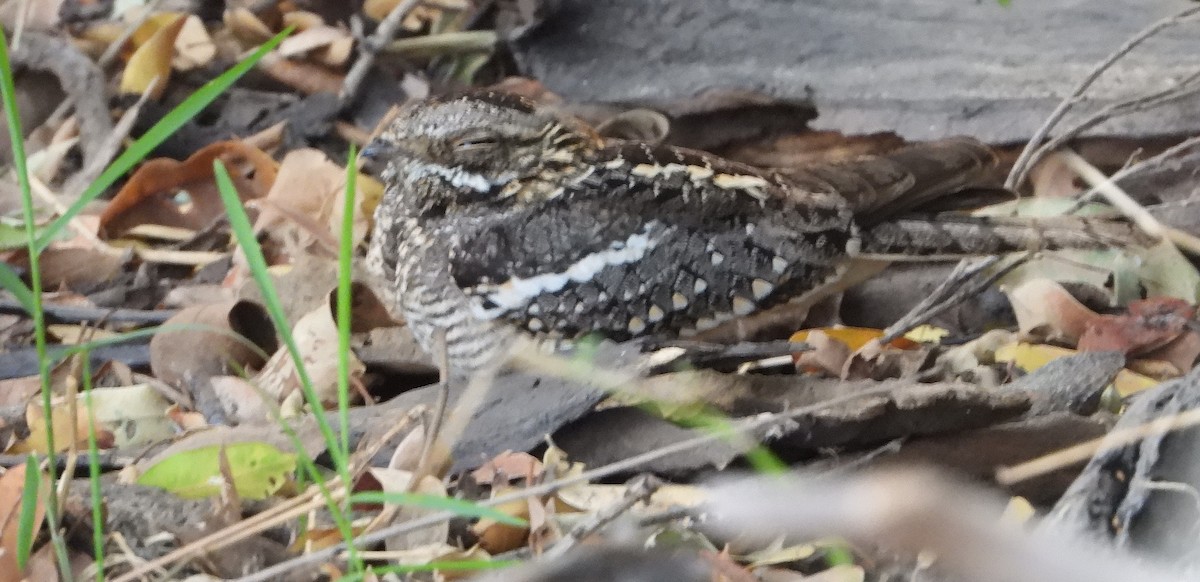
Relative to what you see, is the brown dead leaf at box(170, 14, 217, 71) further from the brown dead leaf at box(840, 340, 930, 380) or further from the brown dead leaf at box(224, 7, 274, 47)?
the brown dead leaf at box(840, 340, 930, 380)

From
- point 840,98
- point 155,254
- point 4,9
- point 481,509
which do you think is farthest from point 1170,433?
point 4,9

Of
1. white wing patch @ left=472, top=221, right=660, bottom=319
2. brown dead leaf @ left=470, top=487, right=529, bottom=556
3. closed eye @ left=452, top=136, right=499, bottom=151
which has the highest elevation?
closed eye @ left=452, top=136, right=499, bottom=151

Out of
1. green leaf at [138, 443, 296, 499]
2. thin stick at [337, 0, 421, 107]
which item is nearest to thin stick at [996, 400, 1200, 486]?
green leaf at [138, 443, 296, 499]

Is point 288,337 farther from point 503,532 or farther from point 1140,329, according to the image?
point 1140,329

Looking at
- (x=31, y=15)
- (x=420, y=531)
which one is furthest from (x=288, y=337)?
(x=31, y=15)

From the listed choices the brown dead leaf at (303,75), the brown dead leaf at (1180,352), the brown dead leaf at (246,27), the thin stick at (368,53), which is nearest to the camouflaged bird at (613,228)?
the brown dead leaf at (1180,352)

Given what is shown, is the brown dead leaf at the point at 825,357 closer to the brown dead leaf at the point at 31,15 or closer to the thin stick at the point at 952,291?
the thin stick at the point at 952,291
